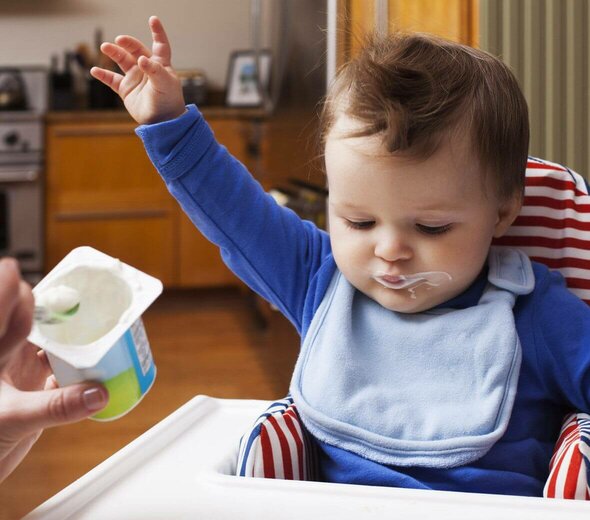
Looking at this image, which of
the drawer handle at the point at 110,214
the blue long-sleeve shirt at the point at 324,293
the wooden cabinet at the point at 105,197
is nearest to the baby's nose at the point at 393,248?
the blue long-sleeve shirt at the point at 324,293

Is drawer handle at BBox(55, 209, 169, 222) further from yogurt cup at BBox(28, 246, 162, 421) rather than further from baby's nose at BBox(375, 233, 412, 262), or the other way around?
yogurt cup at BBox(28, 246, 162, 421)

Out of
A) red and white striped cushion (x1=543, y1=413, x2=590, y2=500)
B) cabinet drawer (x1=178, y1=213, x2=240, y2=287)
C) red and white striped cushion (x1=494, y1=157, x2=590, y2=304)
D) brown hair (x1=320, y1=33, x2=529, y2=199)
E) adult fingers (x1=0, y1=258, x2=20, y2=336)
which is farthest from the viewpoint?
cabinet drawer (x1=178, y1=213, x2=240, y2=287)

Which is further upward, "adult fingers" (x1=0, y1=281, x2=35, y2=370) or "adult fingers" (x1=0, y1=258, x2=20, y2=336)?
"adult fingers" (x1=0, y1=258, x2=20, y2=336)

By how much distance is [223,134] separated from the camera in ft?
14.5

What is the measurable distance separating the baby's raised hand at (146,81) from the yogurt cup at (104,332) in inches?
10.9

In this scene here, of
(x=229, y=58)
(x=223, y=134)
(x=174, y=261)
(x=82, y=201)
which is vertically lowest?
(x=174, y=261)

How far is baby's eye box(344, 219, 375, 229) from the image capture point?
926mm

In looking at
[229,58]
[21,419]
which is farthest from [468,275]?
[229,58]

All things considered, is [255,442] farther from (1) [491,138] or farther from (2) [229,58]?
(2) [229,58]

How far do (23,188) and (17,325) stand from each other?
3931 millimetres

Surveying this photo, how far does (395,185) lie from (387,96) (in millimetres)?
90

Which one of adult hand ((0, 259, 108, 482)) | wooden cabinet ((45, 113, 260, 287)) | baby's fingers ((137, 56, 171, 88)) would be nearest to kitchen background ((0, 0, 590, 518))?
wooden cabinet ((45, 113, 260, 287))

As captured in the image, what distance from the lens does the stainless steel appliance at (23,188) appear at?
4273 mm

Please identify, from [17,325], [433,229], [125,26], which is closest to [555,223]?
[433,229]
